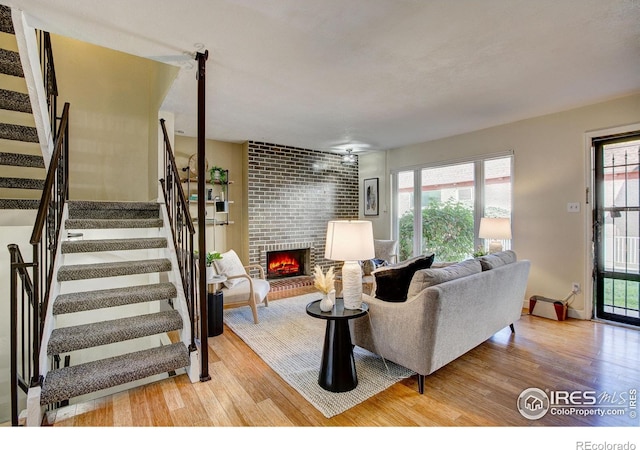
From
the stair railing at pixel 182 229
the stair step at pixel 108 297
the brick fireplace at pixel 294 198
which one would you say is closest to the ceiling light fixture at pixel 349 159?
the brick fireplace at pixel 294 198

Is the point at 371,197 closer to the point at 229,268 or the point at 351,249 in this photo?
the point at 229,268

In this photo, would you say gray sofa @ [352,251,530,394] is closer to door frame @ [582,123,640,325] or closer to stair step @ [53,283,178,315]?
door frame @ [582,123,640,325]

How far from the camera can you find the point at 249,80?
288 centimetres

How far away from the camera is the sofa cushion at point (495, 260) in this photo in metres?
2.76

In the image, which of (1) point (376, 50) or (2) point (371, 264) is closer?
(1) point (376, 50)

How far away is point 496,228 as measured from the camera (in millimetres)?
3936

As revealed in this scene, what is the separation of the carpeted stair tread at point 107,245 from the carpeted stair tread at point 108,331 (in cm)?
67

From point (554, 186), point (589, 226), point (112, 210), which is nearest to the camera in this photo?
Answer: point (112, 210)

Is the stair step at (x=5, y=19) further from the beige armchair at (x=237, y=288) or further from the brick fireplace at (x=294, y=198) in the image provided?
the brick fireplace at (x=294, y=198)

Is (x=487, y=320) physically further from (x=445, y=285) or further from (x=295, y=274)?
(x=295, y=274)

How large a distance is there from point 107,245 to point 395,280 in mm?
2531

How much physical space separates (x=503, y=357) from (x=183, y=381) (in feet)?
8.70

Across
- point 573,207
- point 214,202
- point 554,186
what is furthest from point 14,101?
point 573,207

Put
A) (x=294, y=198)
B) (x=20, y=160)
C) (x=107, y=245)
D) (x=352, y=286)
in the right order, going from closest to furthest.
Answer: (x=352, y=286)
(x=20, y=160)
(x=107, y=245)
(x=294, y=198)
